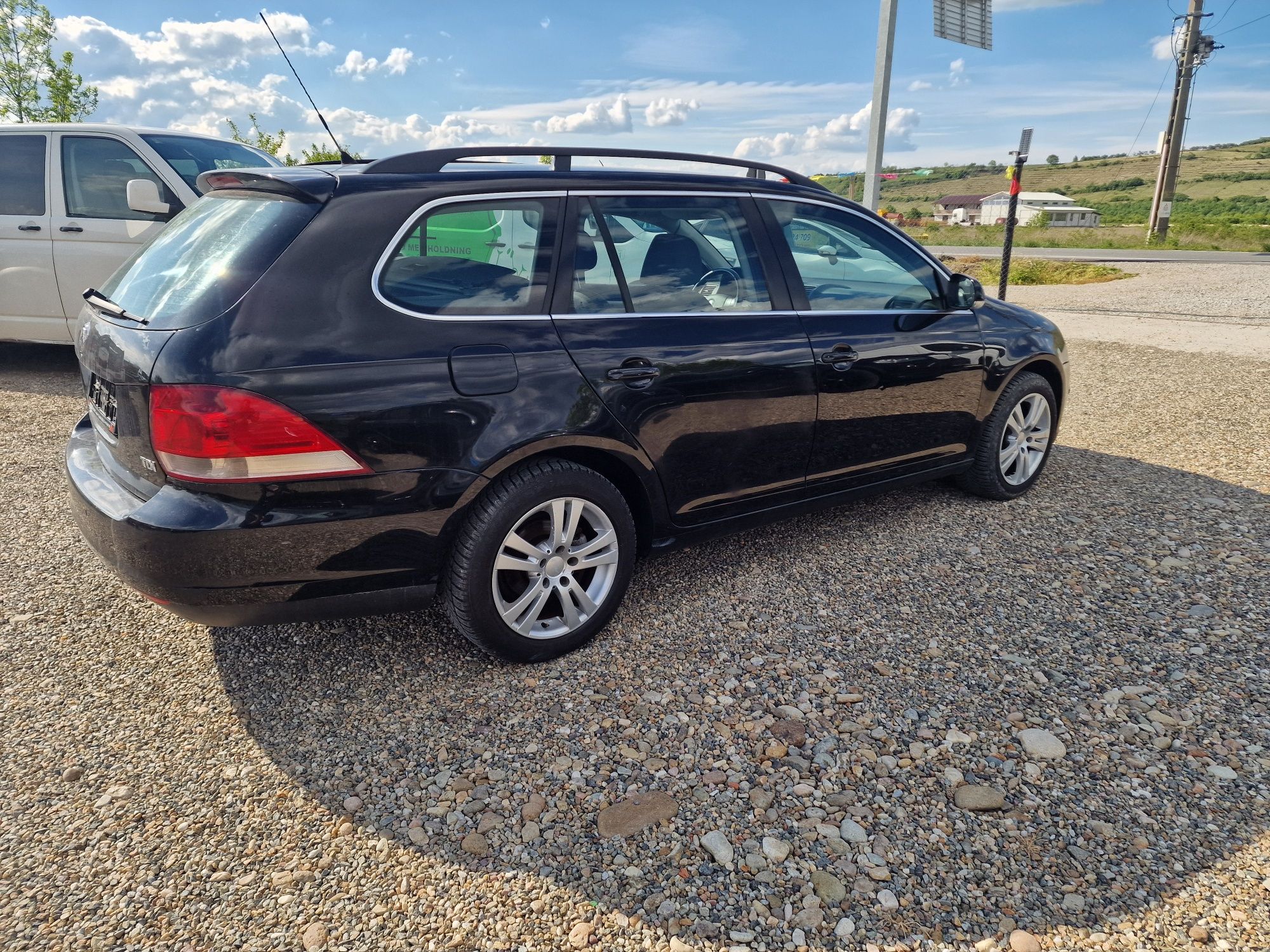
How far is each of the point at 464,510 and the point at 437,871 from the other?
3.65ft

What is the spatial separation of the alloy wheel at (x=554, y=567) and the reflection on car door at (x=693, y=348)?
14.4 inches

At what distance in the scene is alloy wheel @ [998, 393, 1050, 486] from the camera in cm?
484

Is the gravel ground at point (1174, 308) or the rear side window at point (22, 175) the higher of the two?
the rear side window at point (22, 175)

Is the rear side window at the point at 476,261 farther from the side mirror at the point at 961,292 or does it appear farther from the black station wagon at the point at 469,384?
the side mirror at the point at 961,292

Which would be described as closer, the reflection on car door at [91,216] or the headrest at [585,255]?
the headrest at [585,255]

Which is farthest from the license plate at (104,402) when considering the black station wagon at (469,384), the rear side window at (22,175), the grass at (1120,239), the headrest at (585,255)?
the grass at (1120,239)

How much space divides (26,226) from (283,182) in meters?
5.54

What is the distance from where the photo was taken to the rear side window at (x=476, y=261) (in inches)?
111

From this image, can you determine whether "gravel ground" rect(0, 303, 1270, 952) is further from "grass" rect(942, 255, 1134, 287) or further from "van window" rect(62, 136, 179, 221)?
"grass" rect(942, 255, 1134, 287)

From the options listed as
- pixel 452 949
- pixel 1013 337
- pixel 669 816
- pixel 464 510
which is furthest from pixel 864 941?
pixel 1013 337

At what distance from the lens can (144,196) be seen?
233 inches

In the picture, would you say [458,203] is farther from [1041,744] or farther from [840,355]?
[1041,744]

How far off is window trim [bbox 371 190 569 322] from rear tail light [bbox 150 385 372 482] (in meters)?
0.50

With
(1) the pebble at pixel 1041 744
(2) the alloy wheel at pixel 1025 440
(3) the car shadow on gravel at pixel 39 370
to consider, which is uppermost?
(2) the alloy wheel at pixel 1025 440
